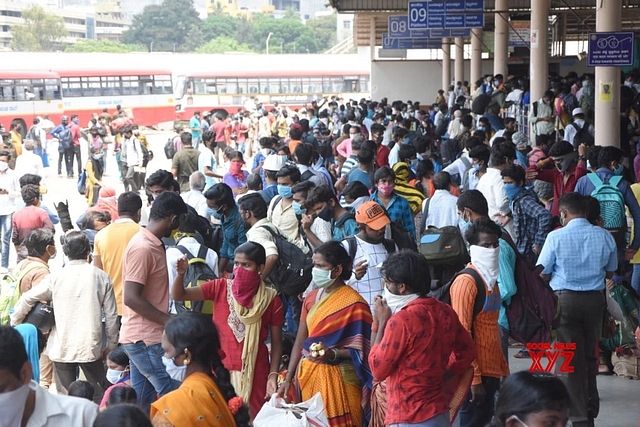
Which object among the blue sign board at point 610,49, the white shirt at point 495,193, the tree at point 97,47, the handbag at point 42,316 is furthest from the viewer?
the tree at point 97,47

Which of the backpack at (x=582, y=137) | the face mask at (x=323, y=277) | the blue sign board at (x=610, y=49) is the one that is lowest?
the face mask at (x=323, y=277)

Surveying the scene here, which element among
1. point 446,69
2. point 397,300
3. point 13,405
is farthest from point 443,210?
point 446,69

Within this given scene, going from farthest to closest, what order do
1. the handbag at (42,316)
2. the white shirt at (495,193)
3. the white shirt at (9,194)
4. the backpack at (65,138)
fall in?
the backpack at (65,138)
the white shirt at (9,194)
the white shirt at (495,193)
the handbag at (42,316)

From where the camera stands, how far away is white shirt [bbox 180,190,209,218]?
30.1 feet

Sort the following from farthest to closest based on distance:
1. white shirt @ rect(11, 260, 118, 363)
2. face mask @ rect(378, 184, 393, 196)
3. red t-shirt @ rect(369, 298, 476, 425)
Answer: face mask @ rect(378, 184, 393, 196)
white shirt @ rect(11, 260, 118, 363)
red t-shirt @ rect(369, 298, 476, 425)

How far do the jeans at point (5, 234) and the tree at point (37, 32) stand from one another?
7704cm

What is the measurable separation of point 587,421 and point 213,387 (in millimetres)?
3409

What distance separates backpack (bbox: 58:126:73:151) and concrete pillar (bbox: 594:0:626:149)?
1554 cm

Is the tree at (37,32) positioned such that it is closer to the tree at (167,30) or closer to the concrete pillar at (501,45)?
the tree at (167,30)

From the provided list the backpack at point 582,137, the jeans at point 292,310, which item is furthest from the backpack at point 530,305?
the backpack at point 582,137

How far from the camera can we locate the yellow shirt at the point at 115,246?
22.3 ft

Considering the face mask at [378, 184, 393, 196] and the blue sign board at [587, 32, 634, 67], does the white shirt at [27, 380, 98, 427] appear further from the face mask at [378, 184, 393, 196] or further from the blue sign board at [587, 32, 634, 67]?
the blue sign board at [587, 32, 634, 67]

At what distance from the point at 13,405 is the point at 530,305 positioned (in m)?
3.47

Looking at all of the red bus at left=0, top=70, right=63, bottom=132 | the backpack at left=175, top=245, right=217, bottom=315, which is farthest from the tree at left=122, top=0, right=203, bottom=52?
the backpack at left=175, top=245, right=217, bottom=315
